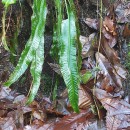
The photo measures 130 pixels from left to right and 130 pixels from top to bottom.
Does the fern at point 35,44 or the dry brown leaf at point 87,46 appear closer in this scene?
the fern at point 35,44

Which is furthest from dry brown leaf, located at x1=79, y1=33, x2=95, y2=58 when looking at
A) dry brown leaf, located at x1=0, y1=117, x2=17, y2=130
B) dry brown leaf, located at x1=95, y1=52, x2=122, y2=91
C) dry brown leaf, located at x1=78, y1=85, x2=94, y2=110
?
dry brown leaf, located at x1=0, y1=117, x2=17, y2=130

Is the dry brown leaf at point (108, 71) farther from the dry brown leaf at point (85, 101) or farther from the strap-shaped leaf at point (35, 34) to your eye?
the strap-shaped leaf at point (35, 34)

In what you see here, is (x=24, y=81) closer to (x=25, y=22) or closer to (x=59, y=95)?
(x=59, y=95)

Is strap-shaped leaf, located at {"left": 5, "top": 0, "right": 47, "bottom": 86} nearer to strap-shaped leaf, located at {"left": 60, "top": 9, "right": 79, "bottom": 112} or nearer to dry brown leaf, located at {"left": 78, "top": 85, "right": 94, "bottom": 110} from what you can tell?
strap-shaped leaf, located at {"left": 60, "top": 9, "right": 79, "bottom": 112}

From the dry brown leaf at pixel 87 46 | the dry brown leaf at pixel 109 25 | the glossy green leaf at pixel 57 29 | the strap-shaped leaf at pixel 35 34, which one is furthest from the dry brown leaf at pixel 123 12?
the strap-shaped leaf at pixel 35 34

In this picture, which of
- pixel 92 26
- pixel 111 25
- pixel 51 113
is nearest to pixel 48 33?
pixel 92 26
